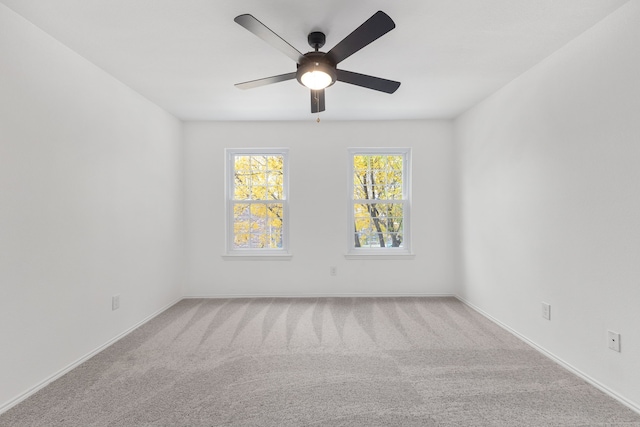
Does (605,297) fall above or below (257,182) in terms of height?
below

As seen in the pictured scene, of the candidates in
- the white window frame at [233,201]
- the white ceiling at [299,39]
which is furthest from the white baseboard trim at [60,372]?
the white ceiling at [299,39]

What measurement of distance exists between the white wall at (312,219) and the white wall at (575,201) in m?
0.92

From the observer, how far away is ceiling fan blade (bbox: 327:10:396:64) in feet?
4.96

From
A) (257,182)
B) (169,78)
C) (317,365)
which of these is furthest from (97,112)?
(317,365)

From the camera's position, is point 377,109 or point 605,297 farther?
point 377,109

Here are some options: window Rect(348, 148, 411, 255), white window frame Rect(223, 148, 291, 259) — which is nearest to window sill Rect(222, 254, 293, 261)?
white window frame Rect(223, 148, 291, 259)

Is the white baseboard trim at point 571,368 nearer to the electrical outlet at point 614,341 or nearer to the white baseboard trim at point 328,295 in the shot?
the electrical outlet at point 614,341

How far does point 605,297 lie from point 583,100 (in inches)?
53.3

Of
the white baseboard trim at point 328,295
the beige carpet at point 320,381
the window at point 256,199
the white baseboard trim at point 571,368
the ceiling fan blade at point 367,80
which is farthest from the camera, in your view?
the window at point 256,199

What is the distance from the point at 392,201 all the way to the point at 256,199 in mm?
1935

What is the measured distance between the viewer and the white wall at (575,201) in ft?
6.15

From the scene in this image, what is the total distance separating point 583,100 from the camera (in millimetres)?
2182

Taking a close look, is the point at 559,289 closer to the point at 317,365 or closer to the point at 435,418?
the point at 435,418

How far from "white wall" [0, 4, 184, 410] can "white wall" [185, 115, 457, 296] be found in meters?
0.82
